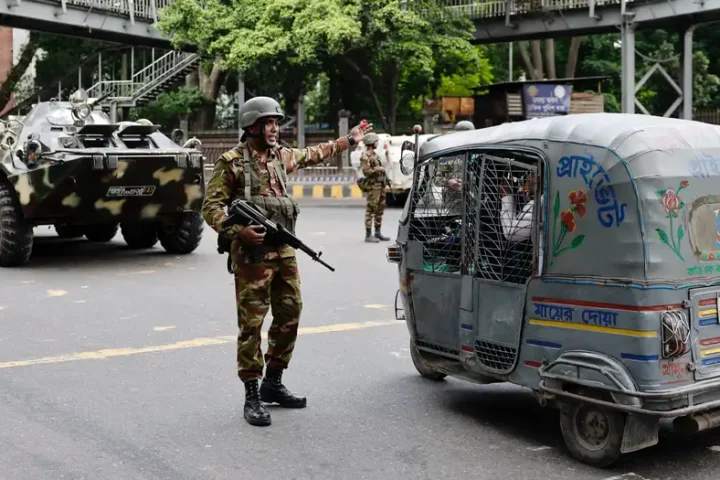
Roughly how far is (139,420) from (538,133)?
8.73ft

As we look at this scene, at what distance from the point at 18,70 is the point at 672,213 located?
44.2 m

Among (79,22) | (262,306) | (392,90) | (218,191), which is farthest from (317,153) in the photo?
(392,90)

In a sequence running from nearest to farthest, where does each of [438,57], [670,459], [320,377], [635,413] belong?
[635,413] < [670,459] < [320,377] < [438,57]

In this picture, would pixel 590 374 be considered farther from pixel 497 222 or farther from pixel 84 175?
pixel 84 175

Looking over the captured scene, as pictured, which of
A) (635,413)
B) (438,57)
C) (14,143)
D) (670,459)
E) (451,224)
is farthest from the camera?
(438,57)

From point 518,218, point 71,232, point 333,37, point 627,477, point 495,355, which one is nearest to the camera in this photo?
point 627,477

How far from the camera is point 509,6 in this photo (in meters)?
30.8

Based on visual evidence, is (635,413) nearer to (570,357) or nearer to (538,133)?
(570,357)

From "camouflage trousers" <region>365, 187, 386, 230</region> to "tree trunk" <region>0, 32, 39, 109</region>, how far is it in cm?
3322

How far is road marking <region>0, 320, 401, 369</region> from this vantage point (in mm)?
7348

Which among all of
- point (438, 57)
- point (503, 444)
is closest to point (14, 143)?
point (503, 444)

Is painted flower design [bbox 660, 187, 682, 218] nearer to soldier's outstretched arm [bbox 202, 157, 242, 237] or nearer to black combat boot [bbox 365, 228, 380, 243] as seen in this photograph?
soldier's outstretched arm [bbox 202, 157, 242, 237]

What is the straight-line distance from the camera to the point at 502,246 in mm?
5438

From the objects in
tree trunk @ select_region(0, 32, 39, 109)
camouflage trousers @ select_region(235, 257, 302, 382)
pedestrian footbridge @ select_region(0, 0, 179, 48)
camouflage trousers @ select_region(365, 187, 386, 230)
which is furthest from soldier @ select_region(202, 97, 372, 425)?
tree trunk @ select_region(0, 32, 39, 109)
